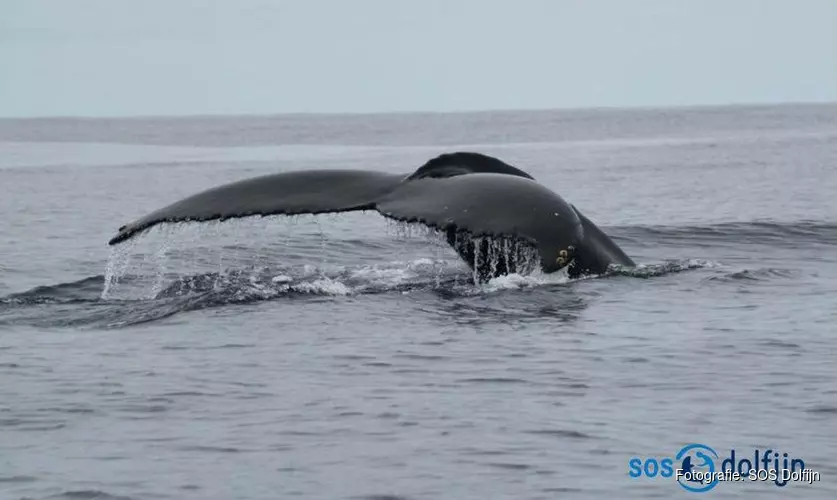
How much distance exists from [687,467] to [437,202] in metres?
3.44

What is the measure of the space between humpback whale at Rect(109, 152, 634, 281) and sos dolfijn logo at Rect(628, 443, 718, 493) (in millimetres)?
2717

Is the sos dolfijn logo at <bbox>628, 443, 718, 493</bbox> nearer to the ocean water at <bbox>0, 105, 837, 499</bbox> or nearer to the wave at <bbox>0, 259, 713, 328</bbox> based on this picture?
the ocean water at <bbox>0, 105, 837, 499</bbox>

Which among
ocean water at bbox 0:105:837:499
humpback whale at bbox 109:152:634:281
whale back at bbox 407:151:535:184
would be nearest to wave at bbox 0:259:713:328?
ocean water at bbox 0:105:837:499

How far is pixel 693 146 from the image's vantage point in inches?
2156

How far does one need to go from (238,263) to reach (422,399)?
7.38m

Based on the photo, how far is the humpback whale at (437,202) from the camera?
9.70 meters

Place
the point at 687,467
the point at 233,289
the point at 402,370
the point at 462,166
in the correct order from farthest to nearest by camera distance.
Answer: the point at 233,289
the point at 462,166
the point at 402,370
the point at 687,467

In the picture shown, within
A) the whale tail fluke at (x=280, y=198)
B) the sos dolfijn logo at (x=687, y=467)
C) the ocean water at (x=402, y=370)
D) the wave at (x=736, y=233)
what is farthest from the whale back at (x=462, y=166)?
the wave at (x=736, y=233)

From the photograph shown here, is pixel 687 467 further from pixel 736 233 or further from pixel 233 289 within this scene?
pixel 736 233

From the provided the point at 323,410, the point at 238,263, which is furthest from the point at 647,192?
the point at 323,410

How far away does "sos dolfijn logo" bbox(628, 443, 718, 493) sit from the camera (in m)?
6.80

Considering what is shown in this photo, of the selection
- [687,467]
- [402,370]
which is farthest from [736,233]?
[687,467]

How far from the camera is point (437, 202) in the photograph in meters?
9.93

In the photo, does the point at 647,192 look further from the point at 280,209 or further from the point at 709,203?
the point at 280,209
